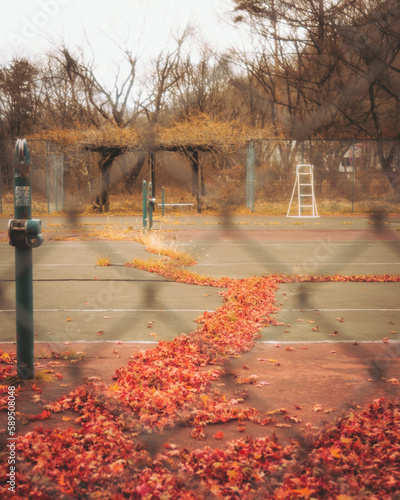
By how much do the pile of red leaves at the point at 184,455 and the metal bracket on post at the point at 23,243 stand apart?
422mm

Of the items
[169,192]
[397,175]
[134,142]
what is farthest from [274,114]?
[134,142]

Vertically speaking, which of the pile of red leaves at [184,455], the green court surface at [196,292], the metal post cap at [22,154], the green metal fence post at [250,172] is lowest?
the pile of red leaves at [184,455]

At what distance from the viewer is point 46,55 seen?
30734 millimetres

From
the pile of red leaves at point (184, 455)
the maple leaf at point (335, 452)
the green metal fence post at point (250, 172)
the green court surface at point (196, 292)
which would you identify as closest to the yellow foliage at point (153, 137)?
the green metal fence post at point (250, 172)

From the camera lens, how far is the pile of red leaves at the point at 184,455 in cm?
236

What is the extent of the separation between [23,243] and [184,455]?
4.86ft

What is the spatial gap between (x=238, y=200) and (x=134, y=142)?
5.41m

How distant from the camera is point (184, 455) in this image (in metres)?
2.62

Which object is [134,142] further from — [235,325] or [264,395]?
[264,395]

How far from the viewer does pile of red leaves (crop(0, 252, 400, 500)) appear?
236 cm

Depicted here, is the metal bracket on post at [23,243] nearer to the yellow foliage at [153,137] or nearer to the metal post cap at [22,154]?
the metal post cap at [22,154]

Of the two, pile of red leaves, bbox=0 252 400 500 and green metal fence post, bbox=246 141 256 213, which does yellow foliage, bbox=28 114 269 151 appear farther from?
pile of red leaves, bbox=0 252 400 500

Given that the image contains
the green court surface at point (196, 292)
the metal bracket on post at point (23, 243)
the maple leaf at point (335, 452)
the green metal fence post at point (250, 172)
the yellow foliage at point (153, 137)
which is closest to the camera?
the maple leaf at point (335, 452)

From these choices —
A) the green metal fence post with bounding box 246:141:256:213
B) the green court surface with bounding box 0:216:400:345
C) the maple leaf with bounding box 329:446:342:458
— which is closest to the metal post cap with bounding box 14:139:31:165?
the green court surface with bounding box 0:216:400:345
